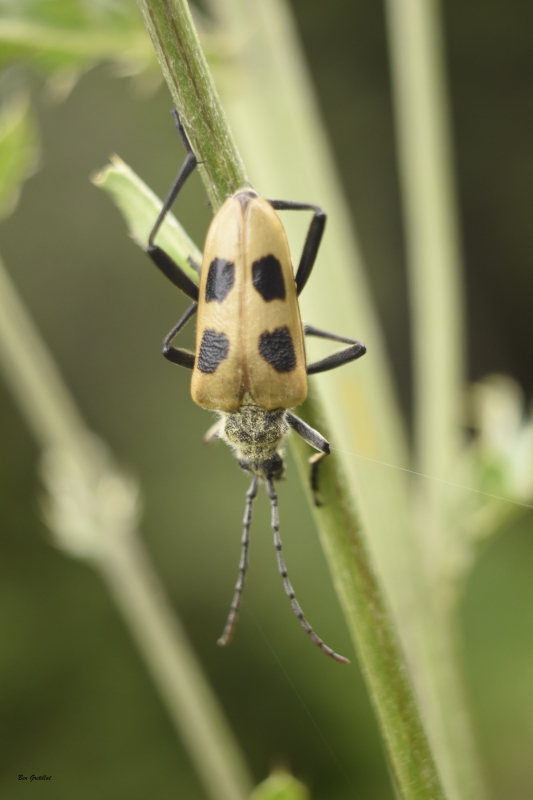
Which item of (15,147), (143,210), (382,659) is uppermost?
(15,147)

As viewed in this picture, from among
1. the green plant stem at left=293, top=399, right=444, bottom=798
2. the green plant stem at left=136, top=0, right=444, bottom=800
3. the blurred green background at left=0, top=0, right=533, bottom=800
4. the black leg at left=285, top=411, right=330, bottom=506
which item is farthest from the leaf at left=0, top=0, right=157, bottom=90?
the blurred green background at left=0, top=0, right=533, bottom=800

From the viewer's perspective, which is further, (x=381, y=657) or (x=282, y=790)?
(x=282, y=790)

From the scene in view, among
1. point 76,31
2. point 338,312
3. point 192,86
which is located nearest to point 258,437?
point 338,312

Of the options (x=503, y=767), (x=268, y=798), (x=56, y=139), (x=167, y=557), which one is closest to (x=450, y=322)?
(x=268, y=798)

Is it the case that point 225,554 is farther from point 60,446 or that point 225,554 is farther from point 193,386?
point 193,386

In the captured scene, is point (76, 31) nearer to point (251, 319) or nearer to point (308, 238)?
point (308, 238)

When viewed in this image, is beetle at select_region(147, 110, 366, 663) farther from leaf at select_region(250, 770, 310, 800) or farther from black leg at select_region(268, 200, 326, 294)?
leaf at select_region(250, 770, 310, 800)
